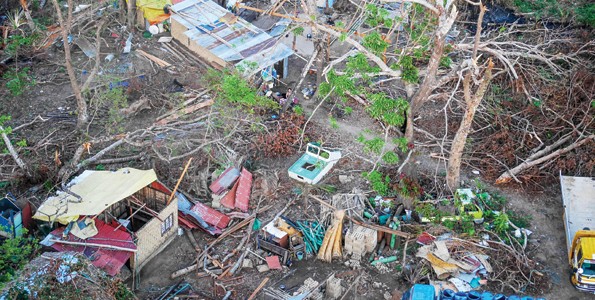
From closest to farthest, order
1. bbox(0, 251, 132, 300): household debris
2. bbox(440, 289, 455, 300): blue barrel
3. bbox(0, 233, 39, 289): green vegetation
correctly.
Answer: bbox(0, 251, 132, 300): household debris
bbox(440, 289, 455, 300): blue barrel
bbox(0, 233, 39, 289): green vegetation

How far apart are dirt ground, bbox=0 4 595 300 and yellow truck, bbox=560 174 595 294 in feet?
1.46

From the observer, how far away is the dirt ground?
16.7 metres

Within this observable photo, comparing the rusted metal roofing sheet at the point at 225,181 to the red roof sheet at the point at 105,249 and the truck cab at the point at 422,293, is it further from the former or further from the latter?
the truck cab at the point at 422,293

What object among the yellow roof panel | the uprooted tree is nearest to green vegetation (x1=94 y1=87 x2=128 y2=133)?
the uprooted tree

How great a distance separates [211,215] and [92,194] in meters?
3.19

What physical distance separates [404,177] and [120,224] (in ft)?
24.6

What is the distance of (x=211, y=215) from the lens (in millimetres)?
18266

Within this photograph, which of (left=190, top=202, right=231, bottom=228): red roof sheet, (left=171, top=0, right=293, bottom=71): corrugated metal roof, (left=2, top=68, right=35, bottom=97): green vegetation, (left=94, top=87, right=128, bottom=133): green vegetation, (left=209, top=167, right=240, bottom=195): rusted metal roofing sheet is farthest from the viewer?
(left=171, top=0, right=293, bottom=71): corrugated metal roof

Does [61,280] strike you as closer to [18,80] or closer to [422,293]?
[422,293]

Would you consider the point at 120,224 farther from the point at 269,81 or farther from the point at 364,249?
the point at 269,81

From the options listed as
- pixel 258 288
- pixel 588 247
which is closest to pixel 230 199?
pixel 258 288

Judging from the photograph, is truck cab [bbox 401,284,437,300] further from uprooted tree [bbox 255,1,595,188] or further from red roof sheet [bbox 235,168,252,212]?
red roof sheet [bbox 235,168,252,212]

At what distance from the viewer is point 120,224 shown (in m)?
16.4

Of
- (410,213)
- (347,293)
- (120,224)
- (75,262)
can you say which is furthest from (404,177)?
(75,262)
